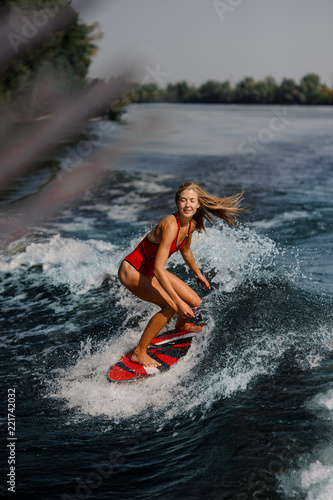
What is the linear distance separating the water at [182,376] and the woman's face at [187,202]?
1.82m

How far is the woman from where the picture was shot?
4676 millimetres

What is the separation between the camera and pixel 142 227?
12.1m

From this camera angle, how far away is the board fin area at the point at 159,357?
5219 millimetres

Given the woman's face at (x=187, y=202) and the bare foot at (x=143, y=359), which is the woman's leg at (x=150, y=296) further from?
the woman's face at (x=187, y=202)

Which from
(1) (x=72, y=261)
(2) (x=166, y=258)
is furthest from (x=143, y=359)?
(1) (x=72, y=261)

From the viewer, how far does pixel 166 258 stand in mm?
4707

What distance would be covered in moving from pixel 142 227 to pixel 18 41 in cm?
2141

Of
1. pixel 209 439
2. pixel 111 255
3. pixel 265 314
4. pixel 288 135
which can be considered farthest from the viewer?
pixel 288 135

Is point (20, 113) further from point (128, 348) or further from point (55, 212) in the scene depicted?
point (128, 348)

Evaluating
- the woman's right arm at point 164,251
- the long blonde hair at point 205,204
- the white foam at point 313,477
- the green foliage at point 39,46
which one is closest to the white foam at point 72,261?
the long blonde hair at point 205,204

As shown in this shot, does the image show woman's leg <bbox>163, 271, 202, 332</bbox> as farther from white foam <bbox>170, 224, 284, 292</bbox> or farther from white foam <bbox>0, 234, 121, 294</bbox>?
white foam <bbox>0, 234, 121, 294</bbox>

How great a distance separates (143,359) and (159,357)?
0.75ft

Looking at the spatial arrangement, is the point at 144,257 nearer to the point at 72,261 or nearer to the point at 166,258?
the point at 166,258

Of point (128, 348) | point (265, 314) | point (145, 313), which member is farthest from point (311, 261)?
point (128, 348)
